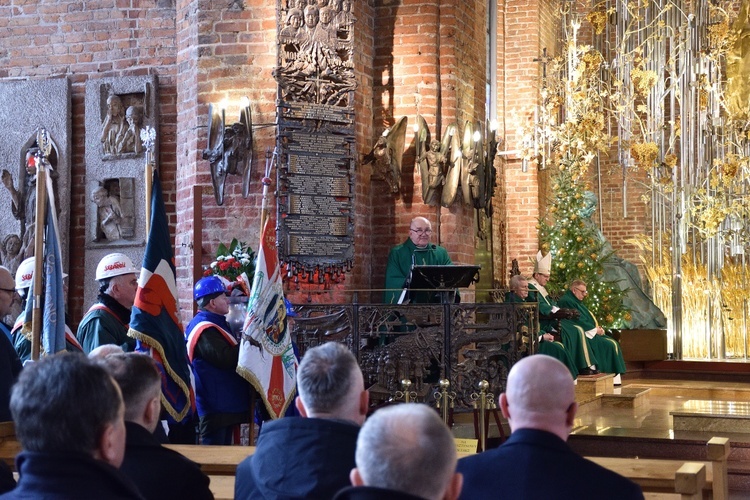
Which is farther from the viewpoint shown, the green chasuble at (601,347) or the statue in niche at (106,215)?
the green chasuble at (601,347)

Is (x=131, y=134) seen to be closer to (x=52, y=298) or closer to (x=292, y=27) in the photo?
(x=292, y=27)

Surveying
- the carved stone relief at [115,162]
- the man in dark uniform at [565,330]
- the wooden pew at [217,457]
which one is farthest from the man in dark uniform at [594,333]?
the wooden pew at [217,457]

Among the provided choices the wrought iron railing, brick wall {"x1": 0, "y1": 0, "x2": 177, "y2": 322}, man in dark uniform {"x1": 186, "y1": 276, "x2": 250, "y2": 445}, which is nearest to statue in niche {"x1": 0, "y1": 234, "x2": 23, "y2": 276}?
brick wall {"x1": 0, "y1": 0, "x2": 177, "y2": 322}

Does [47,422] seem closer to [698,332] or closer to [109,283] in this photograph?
[109,283]

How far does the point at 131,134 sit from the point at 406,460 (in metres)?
9.12

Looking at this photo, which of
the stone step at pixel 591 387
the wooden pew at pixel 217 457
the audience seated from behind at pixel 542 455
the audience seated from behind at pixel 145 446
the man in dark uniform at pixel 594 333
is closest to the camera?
the audience seated from behind at pixel 542 455

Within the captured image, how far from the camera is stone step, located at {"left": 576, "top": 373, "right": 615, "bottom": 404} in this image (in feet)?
40.9

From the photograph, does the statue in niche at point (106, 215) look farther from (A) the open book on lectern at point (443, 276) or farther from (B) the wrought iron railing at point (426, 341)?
(A) the open book on lectern at point (443, 276)

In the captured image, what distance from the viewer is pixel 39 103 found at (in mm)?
10828

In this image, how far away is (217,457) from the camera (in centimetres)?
458

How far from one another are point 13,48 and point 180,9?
204 cm

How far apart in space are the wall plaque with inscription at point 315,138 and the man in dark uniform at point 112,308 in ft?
10.9

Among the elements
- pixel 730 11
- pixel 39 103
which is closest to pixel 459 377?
pixel 39 103

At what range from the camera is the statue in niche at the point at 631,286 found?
15.9 metres
